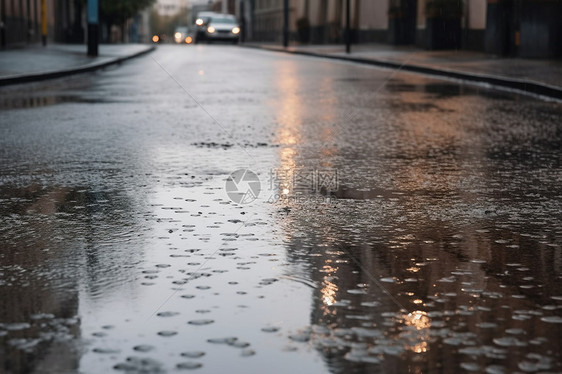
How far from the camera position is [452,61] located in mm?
26406

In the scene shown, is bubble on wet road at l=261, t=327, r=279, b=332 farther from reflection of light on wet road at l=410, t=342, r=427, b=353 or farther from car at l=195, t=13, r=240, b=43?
car at l=195, t=13, r=240, b=43

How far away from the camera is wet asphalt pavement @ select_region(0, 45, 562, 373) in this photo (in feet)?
10.9

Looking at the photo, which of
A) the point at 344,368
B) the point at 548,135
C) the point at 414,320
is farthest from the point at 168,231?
the point at 548,135

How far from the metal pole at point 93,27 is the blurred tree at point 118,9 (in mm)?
38375

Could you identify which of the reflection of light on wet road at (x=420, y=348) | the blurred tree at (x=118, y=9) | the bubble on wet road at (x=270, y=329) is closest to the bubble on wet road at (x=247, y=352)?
the bubble on wet road at (x=270, y=329)

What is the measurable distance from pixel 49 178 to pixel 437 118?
5.82 m

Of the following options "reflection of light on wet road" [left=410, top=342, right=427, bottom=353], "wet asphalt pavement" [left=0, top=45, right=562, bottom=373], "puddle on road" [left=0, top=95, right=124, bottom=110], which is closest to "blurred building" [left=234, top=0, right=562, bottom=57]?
"puddle on road" [left=0, top=95, right=124, bottom=110]

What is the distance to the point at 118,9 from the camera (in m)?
68.1

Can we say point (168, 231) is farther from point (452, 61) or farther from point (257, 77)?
point (452, 61)

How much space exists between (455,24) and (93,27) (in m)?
12.9

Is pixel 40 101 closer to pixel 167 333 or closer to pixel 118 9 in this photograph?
pixel 167 333

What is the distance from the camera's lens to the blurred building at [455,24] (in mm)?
26641

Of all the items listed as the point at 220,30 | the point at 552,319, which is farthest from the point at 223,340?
the point at 220,30

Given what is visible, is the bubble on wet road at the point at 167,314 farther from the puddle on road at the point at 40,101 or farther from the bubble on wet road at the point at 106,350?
the puddle on road at the point at 40,101
